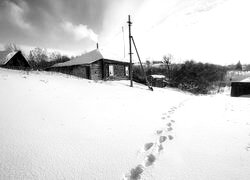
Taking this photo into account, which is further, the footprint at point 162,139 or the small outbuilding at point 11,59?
the small outbuilding at point 11,59

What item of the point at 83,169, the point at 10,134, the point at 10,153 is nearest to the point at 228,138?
the point at 83,169

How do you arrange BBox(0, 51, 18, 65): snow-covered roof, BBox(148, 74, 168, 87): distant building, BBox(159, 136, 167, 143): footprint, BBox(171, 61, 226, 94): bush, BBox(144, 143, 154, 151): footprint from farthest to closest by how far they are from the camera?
A: BBox(148, 74, 168, 87): distant building < BBox(171, 61, 226, 94): bush < BBox(0, 51, 18, 65): snow-covered roof < BBox(159, 136, 167, 143): footprint < BBox(144, 143, 154, 151): footprint

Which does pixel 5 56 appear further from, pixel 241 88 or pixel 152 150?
pixel 241 88

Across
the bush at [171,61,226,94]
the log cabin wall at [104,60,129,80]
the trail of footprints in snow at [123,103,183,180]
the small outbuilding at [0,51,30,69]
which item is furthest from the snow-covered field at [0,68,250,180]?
the bush at [171,61,226,94]

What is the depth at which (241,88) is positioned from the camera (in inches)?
800

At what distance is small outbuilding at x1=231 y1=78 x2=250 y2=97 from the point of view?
1980 cm

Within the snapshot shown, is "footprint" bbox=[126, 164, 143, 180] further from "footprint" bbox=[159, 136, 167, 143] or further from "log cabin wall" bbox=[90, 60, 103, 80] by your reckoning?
"log cabin wall" bbox=[90, 60, 103, 80]

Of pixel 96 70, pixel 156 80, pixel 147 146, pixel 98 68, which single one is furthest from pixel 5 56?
pixel 156 80

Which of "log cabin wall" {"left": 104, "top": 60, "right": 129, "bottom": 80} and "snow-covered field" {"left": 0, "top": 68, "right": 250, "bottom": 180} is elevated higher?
"log cabin wall" {"left": 104, "top": 60, "right": 129, "bottom": 80}

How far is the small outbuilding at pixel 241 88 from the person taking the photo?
65.0 ft

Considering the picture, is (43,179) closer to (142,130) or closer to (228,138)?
(142,130)

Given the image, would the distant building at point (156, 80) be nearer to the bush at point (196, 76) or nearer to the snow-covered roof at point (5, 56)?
the bush at point (196, 76)

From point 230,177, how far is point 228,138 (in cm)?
158

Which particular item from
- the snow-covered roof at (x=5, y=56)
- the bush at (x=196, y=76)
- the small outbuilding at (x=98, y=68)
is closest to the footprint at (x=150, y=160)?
the small outbuilding at (x=98, y=68)
